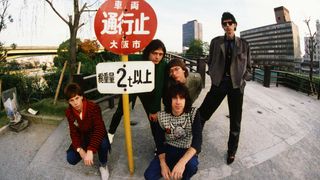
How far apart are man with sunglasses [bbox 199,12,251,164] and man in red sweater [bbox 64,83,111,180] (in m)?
1.62

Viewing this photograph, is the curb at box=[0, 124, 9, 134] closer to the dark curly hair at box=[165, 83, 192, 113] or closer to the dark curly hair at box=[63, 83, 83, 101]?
the dark curly hair at box=[63, 83, 83, 101]

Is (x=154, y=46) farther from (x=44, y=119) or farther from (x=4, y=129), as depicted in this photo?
(x=4, y=129)

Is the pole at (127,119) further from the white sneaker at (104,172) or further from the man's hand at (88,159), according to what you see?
the man's hand at (88,159)

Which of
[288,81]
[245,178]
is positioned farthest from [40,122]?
[288,81]

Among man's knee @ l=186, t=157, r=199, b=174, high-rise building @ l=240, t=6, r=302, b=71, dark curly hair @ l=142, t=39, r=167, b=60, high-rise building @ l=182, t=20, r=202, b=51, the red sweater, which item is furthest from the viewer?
Answer: high-rise building @ l=182, t=20, r=202, b=51

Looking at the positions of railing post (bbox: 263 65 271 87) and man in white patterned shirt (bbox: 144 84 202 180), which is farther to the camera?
railing post (bbox: 263 65 271 87)

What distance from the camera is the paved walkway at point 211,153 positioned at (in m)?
3.19

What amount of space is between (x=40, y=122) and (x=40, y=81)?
2767 millimetres

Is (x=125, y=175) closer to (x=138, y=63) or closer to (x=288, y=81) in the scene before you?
(x=138, y=63)

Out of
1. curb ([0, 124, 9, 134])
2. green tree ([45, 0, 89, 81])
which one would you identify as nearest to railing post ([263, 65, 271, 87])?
green tree ([45, 0, 89, 81])

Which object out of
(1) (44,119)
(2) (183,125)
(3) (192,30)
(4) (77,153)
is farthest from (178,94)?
(3) (192,30)

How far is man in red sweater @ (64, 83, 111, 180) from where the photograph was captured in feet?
8.89

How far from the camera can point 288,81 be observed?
42.3ft

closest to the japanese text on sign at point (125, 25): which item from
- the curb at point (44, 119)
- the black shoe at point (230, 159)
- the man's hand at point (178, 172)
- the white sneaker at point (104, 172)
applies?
the man's hand at point (178, 172)
